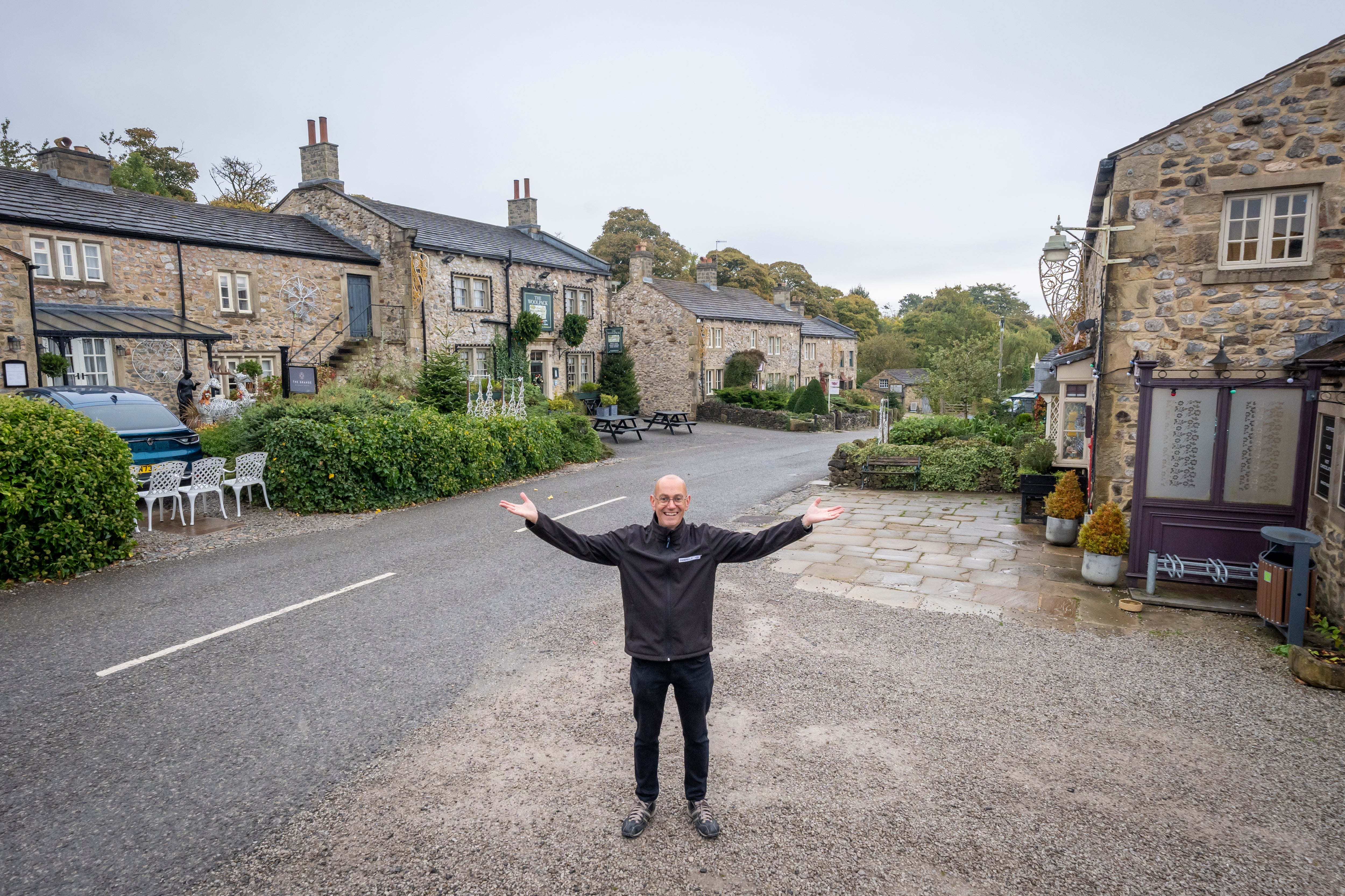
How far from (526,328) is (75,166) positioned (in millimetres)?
13281

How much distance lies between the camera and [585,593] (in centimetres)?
822

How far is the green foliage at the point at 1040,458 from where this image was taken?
1222 centimetres

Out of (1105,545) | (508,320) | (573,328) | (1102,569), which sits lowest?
(1102,569)

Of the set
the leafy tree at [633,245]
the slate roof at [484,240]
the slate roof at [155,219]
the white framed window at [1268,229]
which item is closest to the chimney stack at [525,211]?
the slate roof at [484,240]

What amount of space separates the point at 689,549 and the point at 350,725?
2959 millimetres

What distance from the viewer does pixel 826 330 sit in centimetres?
4581

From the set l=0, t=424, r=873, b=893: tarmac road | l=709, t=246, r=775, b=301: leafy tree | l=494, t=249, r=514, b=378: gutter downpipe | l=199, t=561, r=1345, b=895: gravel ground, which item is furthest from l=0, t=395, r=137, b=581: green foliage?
l=709, t=246, r=775, b=301: leafy tree

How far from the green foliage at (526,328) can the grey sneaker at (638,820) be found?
2477cm

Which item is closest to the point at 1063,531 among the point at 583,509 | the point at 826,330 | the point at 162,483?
the point at 583,509

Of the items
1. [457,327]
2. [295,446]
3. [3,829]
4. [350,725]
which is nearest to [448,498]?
[295,446]

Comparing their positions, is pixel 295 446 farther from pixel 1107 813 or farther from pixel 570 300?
pixel 570 300

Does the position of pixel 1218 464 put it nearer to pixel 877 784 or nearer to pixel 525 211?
pixel 877 784

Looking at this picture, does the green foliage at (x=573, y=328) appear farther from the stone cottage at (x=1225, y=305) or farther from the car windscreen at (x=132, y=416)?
the stone cottage at (x=1225, y=305)

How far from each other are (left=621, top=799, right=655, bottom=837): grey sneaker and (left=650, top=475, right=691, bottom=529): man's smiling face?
60.0 inches
